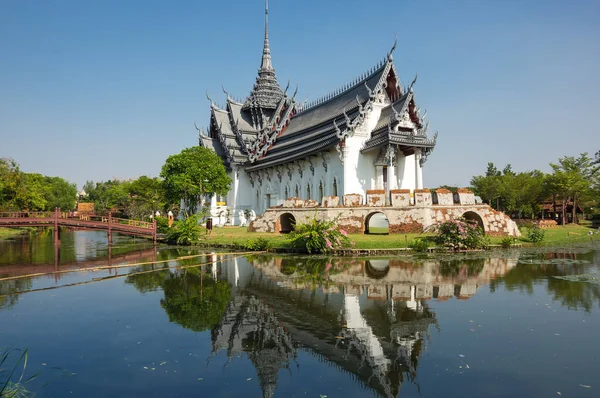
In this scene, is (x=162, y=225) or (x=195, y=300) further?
(x=162, y=225)

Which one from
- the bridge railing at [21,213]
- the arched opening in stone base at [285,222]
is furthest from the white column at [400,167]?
the bridge railing at [21,213]

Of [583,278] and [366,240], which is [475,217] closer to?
[366,240]

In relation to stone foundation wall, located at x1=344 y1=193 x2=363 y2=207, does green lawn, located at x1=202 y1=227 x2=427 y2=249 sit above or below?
below

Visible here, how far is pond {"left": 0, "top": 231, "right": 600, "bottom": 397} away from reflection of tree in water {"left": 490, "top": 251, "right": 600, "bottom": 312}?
0.27 feet

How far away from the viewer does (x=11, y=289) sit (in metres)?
12.5

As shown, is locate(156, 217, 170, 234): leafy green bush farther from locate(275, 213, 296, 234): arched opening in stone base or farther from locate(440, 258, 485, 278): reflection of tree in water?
locate(440, 258, 485, 278): reflection of tree in water

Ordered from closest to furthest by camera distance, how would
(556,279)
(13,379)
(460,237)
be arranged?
(13,379), (556,279), (460,237)

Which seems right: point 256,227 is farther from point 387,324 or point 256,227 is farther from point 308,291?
point 387,324

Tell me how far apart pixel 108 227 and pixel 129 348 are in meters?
21.8

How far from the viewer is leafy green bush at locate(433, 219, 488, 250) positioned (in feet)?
61.7

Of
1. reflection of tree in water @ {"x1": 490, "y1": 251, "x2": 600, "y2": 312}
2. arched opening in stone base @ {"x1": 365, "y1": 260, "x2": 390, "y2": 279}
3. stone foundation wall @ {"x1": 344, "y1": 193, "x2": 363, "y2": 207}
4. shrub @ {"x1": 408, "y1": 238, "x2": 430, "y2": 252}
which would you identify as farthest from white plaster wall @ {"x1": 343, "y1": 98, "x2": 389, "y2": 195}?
reflection of tree in water @ {"x1": 490, "y1": 251, "x2": 600, "y2": 312}

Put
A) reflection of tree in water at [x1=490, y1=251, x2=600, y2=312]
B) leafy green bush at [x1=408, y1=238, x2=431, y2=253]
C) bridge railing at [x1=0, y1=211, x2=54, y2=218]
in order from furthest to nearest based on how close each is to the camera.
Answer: bridge railing at [x1=0, y1=211, x2=54, y2=218] < leafy green bush at [x1=408, y1=238, x2=431, y2=253] < reflection of tree in water at [x1=490, y1=251, x2=600, y2=312]

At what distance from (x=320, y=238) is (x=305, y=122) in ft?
69.8

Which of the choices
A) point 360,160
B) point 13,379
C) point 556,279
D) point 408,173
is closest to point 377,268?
point 556,279
